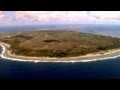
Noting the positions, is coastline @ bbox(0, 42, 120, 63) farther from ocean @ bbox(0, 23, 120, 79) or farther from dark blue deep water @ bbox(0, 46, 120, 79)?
dark blue deep water @ bbox(0, 46, 120, 79)

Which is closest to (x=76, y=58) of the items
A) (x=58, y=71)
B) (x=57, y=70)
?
(x=57, y=70)

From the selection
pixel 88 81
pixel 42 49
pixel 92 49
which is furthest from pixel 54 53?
pixel 88 81

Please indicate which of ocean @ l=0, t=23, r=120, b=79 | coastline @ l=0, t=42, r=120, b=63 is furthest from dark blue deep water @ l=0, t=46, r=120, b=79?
coastline @ l=0, t=42, r=120, b=63

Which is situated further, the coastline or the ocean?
the coastline

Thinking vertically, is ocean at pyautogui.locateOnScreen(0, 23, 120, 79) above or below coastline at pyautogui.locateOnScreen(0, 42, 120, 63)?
above

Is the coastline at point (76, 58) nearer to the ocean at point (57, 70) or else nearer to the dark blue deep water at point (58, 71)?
the ocean at point (57, 70)

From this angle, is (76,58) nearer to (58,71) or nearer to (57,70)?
(57,70)

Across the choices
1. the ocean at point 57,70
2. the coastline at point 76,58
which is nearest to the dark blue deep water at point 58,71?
the ocean at point 57,70
